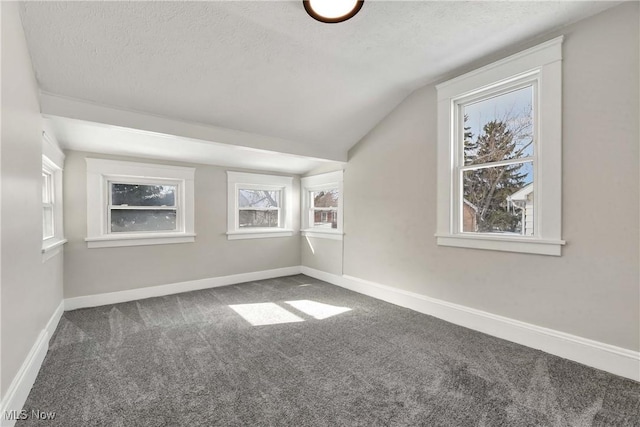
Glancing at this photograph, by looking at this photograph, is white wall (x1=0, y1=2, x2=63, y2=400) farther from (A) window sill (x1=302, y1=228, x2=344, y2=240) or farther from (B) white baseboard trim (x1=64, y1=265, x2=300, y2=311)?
(A) window sill (x1=302, y1=228, x2=344, y2=240)

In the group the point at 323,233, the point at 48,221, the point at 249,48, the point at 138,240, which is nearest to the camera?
the point at 249,48

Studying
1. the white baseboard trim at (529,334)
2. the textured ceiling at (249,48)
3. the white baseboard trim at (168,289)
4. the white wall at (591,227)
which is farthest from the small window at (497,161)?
the white baseboard trim at (168,289)

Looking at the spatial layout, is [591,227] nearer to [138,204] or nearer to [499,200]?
[499,200]

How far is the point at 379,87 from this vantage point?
125 inches

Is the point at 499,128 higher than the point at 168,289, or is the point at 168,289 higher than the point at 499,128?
the point at 499,128

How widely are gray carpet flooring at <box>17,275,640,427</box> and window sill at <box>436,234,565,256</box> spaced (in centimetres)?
84

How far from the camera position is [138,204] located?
13.2 ft

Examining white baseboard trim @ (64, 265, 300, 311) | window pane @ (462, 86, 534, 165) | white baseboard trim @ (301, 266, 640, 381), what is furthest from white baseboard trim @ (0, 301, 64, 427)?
window pane @ (462, 86, 534, 165)

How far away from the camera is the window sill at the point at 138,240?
3.58 metres

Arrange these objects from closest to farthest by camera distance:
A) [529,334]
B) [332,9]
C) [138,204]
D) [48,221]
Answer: [332,9] → [529,334] → [48,221] → [138,204]

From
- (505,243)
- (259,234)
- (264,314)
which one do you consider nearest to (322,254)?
(259,234)

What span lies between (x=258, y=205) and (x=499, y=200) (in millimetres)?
3683

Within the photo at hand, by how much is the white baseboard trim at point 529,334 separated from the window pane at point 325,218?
55.6 inches

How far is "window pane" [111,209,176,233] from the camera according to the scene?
388 centimetres
